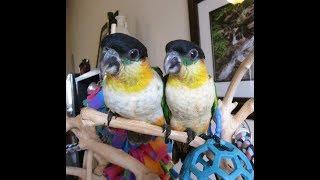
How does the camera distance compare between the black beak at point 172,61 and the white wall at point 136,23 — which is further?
the white wall at point 136,23

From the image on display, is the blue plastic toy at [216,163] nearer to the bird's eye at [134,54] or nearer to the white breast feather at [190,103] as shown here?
the white breast feather at [190,103]

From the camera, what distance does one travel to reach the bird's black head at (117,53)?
424 mm

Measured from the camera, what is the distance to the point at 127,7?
59cm

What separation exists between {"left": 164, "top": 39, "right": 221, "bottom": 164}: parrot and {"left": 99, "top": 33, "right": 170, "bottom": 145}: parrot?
18 millimetres

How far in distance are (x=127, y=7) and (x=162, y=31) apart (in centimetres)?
10

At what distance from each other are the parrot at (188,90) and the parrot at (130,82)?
0.06 ft

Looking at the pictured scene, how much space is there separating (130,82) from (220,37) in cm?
18

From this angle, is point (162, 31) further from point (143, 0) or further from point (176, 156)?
point (176, 156)

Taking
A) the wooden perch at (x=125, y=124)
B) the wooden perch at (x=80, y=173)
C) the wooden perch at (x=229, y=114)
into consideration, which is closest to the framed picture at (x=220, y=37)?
the wooden perch at (x=229, y=114)

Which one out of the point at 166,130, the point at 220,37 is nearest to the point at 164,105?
the point at 166,130

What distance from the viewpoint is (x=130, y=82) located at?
0.44 m

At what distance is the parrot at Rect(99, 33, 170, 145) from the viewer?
1.40ft

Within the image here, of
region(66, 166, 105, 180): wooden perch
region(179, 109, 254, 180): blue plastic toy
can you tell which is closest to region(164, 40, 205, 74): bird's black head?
region(179, 109, 254, 180): blue plastic toy
